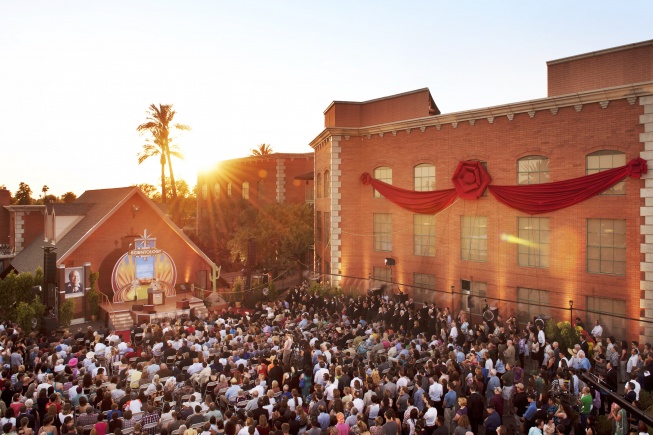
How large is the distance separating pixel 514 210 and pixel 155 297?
2092 centimetres

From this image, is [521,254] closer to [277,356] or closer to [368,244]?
[368,244]

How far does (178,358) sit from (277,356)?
341 cm

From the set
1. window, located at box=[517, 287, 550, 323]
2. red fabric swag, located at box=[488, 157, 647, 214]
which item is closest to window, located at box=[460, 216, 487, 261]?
red fabric swag, located at box=[488, 157, 647, 214]

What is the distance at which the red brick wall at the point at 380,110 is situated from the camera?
28922mm

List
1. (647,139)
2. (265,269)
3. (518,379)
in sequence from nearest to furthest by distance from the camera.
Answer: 1. (518,379)
2. (647,139)
3. (265,269)

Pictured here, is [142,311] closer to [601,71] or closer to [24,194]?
[601,71]

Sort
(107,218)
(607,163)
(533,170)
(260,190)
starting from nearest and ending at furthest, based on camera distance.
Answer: (607,163) < (533,170) < (107,218) < (260,190)

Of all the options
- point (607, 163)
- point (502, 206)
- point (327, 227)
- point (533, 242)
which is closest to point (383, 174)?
point (327, 227)

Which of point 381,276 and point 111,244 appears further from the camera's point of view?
point 111,244

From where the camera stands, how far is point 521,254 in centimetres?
2258

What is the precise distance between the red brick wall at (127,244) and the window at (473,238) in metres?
18.0

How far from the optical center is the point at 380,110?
30.5m

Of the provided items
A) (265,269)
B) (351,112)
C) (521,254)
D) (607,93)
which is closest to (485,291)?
(521,254)

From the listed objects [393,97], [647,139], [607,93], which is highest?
[393,97]
